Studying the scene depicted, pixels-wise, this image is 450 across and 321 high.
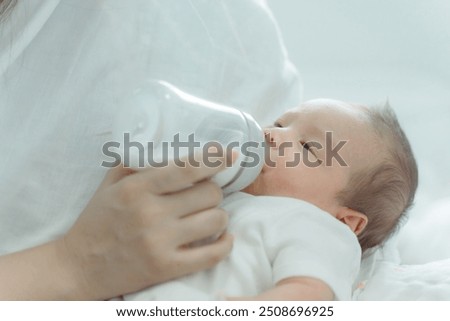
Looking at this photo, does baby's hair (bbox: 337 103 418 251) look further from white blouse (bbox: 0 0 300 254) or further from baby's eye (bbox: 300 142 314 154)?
white blouse (bbox: 0 0 300 254)

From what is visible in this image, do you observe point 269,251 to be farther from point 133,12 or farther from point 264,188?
point 133,12

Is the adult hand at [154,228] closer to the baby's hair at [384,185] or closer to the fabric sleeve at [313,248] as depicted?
the fabric sleeve at [313,248]

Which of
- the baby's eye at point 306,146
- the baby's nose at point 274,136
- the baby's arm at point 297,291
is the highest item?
the baby's nose at point 274,136

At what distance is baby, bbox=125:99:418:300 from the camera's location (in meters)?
0.92

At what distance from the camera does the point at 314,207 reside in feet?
3.28

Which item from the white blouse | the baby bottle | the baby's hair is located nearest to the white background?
the baby's hair

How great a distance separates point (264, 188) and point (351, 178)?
12 cm

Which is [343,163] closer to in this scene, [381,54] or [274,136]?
[274,136]

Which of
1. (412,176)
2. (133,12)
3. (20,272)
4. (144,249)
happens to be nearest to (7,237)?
(20,272)

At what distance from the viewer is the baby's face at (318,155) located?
104 cm

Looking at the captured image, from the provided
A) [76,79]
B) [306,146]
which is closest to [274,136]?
[306,146]

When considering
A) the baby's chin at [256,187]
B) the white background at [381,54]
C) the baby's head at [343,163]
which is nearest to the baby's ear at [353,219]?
the baby's head at [343,163]

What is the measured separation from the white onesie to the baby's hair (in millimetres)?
82

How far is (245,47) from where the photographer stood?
1167 mm
